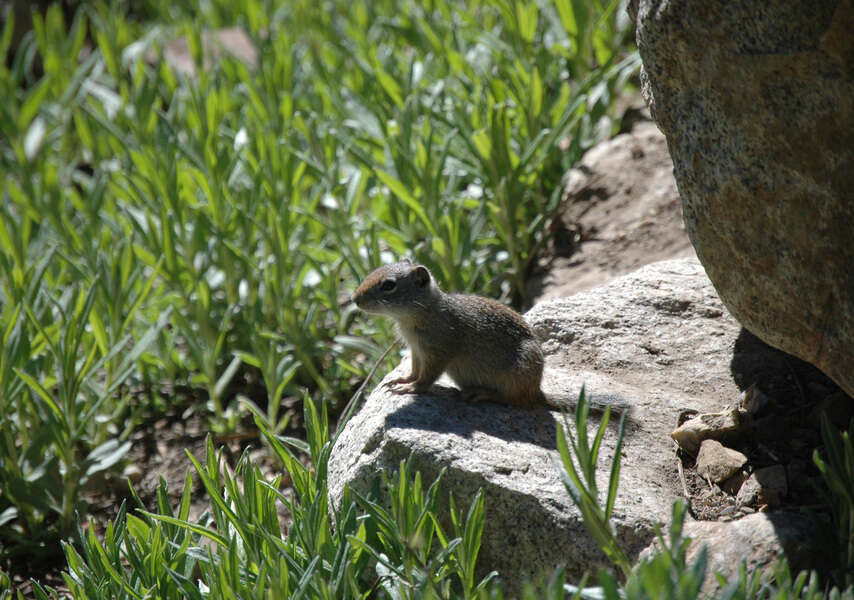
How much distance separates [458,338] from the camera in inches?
126

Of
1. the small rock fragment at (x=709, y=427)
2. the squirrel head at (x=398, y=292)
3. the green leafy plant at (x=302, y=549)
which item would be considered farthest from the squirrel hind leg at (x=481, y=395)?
the small rock fragment at (x=709, y=427)

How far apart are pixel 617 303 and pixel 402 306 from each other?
2.81 ft

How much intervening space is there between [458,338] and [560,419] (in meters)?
0.46

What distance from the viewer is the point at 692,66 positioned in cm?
251

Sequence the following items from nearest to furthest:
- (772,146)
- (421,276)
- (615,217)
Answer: (772,146), (421,276), (615,217)

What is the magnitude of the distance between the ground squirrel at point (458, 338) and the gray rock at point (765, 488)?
724mm

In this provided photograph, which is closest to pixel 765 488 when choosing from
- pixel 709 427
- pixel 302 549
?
pixel 709 427

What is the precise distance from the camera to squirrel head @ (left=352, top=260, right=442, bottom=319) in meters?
3.28

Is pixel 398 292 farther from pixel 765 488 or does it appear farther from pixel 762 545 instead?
pixel 762 545

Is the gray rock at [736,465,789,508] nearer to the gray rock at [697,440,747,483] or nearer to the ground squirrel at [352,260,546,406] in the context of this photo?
the gray rock at [697,440,747,483]

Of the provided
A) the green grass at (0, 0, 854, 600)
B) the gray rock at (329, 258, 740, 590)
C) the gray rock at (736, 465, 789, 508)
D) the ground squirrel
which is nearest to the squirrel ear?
the ground squirrel

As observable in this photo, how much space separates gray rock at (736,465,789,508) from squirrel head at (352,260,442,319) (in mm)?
1241

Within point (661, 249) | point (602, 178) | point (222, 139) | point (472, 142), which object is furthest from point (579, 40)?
point (222, 139)

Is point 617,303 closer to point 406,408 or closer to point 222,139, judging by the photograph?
point 406,408
